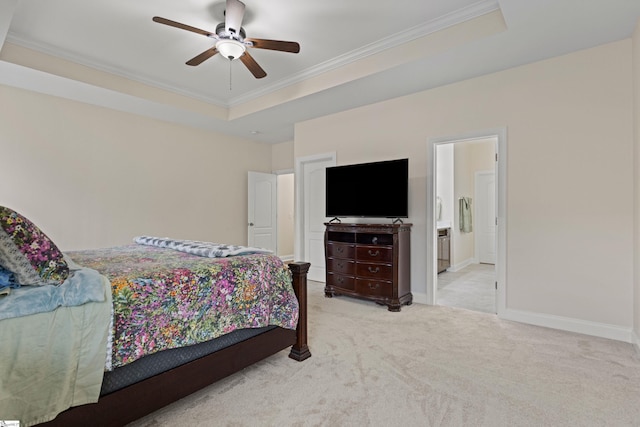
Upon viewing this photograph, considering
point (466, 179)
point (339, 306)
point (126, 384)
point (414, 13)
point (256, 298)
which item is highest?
point (414, 13)

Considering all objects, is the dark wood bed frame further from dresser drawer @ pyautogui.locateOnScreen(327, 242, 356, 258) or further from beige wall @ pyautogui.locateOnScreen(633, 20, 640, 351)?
beige wall @ pyautogui.locateOnScreen(633, 20, 640, 351)

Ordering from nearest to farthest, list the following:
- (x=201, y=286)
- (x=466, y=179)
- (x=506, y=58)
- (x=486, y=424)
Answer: (x=486, y=424) < (x=201, y=286) < (x=506, y=58) < (x=466, y=179)

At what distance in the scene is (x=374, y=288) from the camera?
3748 millimetres

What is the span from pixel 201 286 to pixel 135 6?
98.8 inches

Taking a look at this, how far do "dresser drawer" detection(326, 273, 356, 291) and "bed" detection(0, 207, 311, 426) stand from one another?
5.59ft

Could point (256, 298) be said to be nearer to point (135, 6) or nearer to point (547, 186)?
point (135, 6)

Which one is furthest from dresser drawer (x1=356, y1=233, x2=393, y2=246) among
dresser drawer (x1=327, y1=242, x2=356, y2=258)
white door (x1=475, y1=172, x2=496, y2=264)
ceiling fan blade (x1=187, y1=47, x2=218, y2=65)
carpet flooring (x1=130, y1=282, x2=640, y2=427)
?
white door (x1=475, y1=172, x2=496, y2=264)

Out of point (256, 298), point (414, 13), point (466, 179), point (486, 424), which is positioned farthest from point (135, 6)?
point (466, 179)

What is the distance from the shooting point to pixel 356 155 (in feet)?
14.5

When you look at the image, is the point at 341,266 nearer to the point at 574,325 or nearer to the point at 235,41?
the point at 574,325

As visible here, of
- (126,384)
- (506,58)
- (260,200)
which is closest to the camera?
(126,384)

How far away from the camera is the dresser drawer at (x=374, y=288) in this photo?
363 cm

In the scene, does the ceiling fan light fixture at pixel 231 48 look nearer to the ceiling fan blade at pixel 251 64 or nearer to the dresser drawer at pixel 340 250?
the ceiling fan blade at pixel 251 64

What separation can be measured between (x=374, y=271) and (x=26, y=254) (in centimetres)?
312
